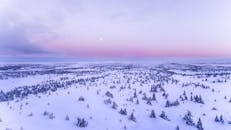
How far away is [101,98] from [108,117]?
6.30 m

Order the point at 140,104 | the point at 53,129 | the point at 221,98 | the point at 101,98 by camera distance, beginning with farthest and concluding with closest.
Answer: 1. the point at 221,98
2. the point at 101,98
3. the point at 140,104
4. the point at 53,129

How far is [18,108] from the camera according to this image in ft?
71.2

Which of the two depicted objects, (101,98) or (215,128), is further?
(101,98)

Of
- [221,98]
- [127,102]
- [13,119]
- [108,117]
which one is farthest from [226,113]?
[13,119]

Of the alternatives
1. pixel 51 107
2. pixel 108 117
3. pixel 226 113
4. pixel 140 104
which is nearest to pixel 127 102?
pixel 140 104

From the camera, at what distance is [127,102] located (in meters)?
24.2

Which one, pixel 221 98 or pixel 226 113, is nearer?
pixel 226 113

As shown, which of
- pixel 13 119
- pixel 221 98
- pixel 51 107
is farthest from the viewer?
pixel 221 98

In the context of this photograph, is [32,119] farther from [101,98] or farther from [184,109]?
[184,109]

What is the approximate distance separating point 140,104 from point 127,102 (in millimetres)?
1392

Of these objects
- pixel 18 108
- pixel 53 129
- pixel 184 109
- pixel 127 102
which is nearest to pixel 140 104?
pixel 127 102

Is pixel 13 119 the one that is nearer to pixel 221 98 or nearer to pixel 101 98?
pixel 101 98

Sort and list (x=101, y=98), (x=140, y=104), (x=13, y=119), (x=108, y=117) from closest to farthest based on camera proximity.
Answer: (x=13, y=119), (x=108, y=117), (x=140, y=104), (x=101, y=98)

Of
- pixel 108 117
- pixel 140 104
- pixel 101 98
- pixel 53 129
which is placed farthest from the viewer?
pixel 101 98
